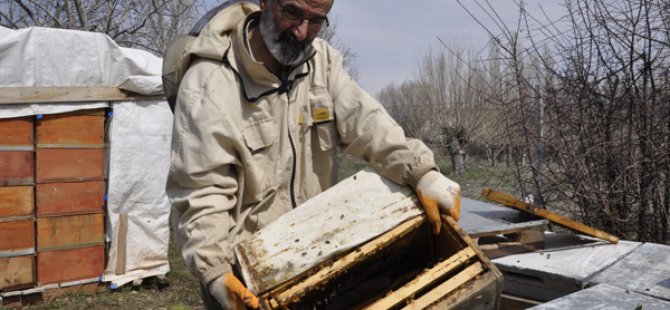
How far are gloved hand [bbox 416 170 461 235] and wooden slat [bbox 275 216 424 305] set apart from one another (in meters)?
0.06

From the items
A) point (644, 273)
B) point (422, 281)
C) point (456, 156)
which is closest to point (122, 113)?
point (422, 281)

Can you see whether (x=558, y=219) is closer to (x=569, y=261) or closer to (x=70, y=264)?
(x=569, y=261)

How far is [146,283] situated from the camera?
5.99 meters

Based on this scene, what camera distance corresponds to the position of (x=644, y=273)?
2.09 m

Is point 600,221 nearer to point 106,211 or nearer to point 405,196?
point 405,196

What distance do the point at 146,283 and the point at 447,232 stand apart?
500 cm

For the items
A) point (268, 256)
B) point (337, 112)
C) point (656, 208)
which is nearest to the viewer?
point (268, 256)

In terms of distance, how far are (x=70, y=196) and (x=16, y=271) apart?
82 cm

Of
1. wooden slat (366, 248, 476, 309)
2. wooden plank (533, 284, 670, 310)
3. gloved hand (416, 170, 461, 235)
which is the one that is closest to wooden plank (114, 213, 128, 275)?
gloved hand (416, 170, 461, 235)

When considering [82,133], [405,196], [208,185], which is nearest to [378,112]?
[405,196]

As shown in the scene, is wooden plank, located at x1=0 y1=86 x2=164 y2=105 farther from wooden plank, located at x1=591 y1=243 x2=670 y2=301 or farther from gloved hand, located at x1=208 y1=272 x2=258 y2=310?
wooden plank, located at x1=591 y1=243 x2=670 y2=301

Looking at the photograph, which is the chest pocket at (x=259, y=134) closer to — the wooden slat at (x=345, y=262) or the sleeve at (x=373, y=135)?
the sleeve at (x=373, y=135)

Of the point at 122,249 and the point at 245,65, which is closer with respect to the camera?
the point at 245,65

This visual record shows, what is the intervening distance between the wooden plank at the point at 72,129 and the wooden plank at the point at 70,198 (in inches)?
15.8
